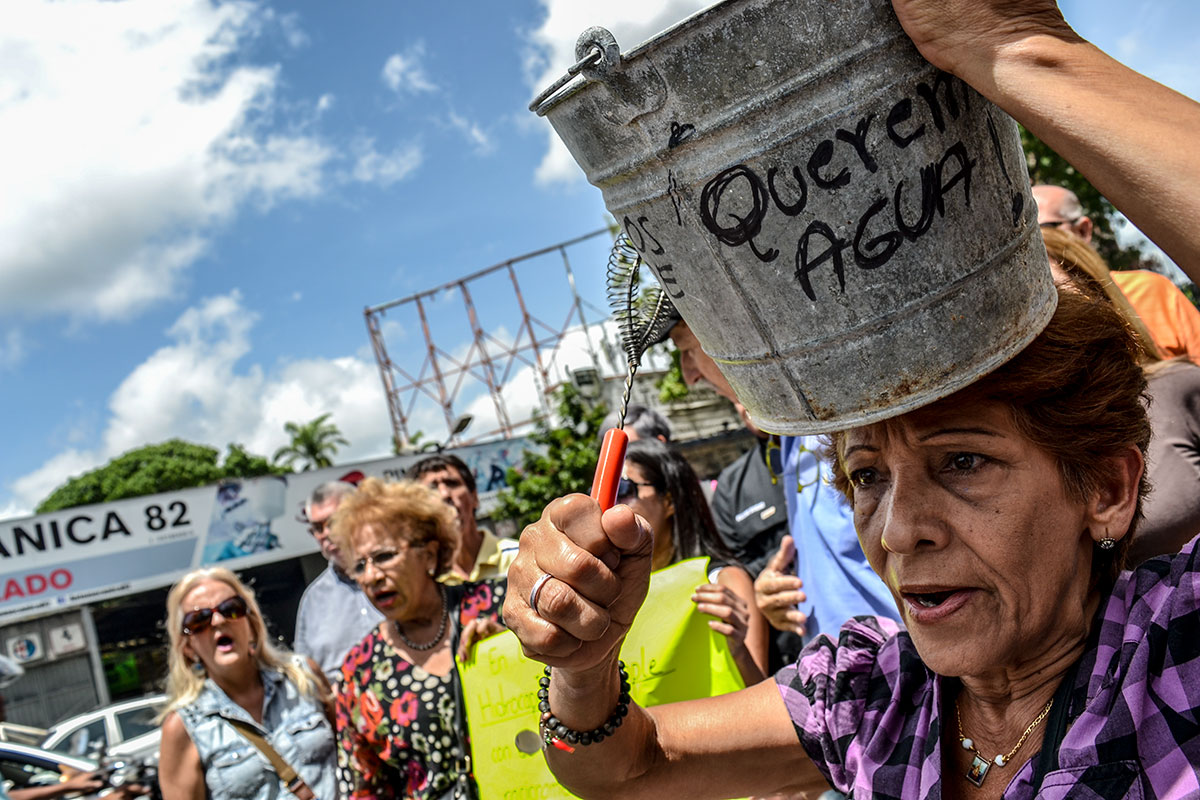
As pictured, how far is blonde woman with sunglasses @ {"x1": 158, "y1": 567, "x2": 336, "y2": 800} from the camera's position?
12.2ft

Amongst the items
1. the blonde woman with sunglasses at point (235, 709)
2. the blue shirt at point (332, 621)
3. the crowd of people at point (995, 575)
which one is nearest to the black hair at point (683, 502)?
the crowd of people at point (995, 575)

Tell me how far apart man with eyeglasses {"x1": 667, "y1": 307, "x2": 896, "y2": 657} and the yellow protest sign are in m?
0.23

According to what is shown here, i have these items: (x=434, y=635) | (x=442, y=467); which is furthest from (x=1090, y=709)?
(x=442, y=467)

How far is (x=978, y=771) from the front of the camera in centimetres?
147

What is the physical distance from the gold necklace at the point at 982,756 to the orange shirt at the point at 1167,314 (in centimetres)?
176

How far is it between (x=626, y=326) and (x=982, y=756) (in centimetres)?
94

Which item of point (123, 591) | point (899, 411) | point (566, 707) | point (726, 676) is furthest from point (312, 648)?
point (123, 591)

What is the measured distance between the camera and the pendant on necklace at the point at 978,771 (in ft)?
4.78

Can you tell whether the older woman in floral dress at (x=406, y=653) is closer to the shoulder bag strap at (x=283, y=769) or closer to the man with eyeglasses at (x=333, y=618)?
the shoulder bag strap at (x=283, y=769)

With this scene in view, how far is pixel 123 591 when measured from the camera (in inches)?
584

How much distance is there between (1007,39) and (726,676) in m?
2.13

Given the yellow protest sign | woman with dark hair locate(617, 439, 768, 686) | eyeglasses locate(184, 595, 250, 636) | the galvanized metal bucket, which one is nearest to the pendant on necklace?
the galvanized metal bucket

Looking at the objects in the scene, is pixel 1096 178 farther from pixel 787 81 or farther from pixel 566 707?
pixel 566 707

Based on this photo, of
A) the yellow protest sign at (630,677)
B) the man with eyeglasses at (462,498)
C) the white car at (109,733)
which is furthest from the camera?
the white car at (109,733)
